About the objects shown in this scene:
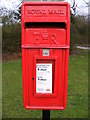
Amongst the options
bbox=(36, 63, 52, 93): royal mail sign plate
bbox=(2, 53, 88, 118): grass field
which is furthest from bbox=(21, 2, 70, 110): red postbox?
bbox=(2, 53, 88, 118): grass field

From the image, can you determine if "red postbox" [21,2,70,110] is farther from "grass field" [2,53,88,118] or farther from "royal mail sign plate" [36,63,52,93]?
"grass field" [2,53,88,118]

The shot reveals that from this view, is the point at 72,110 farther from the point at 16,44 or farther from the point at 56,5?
the point at 16,44

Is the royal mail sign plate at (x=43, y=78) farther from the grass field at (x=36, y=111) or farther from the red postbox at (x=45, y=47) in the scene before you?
the grass field at (x=36, y=111)

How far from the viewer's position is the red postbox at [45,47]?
1.61 metres

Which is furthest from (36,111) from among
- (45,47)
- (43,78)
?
(45,47)

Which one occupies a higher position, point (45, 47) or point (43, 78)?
point (45, 47)

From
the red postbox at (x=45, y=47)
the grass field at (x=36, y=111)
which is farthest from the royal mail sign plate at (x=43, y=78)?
the grass field at (x=36, y=111)

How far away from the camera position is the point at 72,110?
126 inches

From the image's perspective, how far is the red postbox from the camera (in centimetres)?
161

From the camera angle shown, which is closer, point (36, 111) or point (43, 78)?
point (43, 78)

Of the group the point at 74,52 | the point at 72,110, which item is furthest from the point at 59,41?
the point at 74,52

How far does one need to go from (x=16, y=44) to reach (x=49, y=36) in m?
9.70

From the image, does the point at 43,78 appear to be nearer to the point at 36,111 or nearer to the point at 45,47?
the point at 45,47

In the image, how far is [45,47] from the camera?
1622 mm
